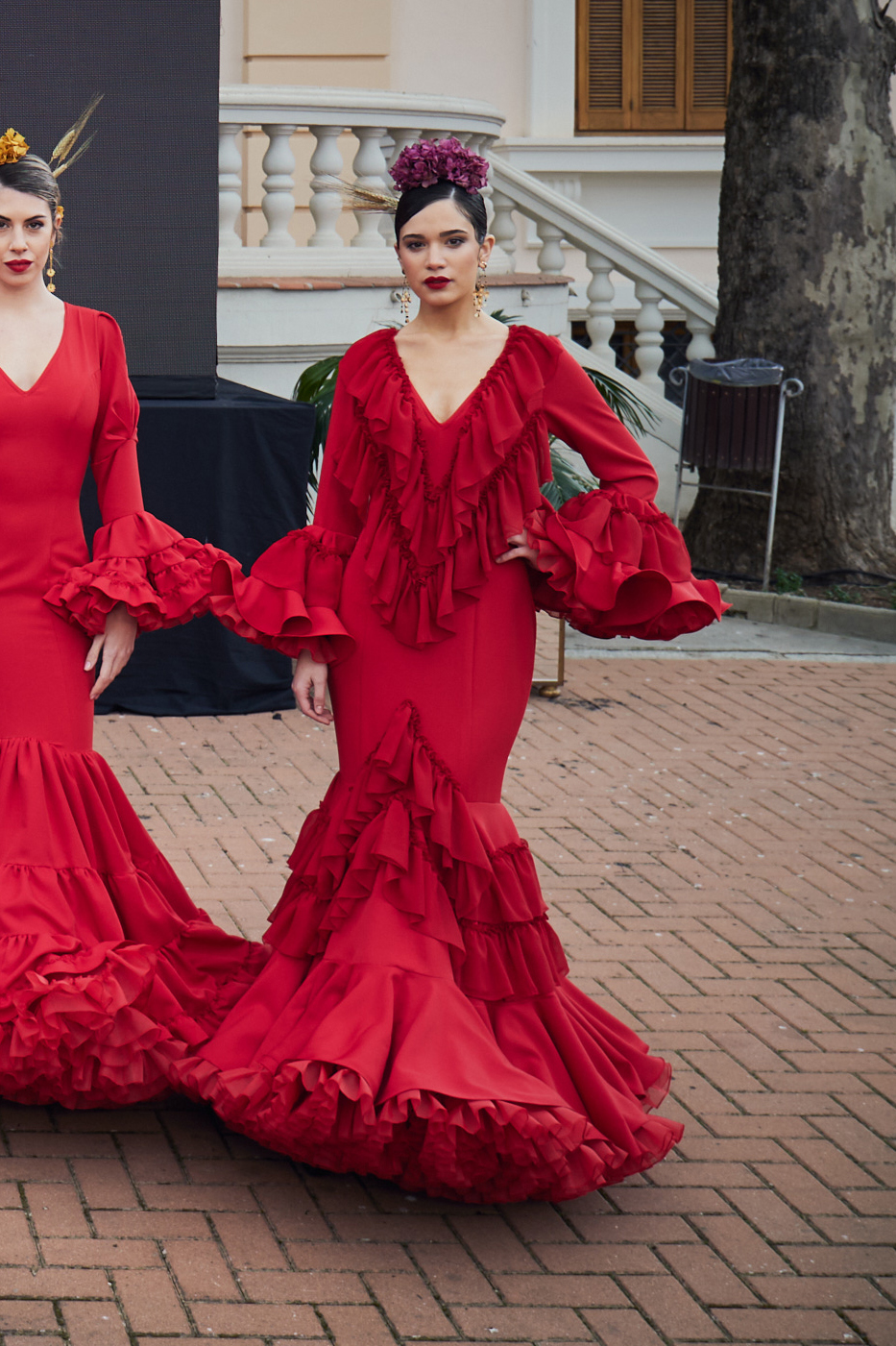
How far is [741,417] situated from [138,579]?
21.9 feet

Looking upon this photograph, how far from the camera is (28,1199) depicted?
11.0ft

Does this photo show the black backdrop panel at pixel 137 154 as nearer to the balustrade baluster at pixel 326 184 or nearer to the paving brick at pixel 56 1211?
the balustrade baluster at pixel 326 184

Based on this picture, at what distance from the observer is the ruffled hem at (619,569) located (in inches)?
137

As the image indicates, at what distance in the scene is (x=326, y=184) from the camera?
350 inches

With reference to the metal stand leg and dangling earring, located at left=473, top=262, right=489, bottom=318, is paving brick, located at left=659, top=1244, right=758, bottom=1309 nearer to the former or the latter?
dangling earring, located at left=473, top=262, right=489, bottom=318

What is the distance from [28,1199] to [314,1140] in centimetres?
60

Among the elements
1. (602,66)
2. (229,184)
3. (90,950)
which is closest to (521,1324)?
(90,950)

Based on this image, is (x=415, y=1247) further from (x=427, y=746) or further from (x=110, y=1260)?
(x=427, y=746)

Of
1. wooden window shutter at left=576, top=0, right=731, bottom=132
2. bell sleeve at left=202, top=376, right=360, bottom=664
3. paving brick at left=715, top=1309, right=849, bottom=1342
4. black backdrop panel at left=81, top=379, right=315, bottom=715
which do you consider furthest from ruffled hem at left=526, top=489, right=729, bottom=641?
wooden window shutter at left=576, top=0, right=731, bottom=132

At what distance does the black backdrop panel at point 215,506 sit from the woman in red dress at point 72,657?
316cm

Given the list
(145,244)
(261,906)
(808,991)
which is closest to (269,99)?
(145,244)

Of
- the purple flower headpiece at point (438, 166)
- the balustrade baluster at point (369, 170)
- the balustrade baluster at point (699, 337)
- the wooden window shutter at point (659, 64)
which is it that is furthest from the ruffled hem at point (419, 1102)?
the wooden window shutter at point (659, 64)

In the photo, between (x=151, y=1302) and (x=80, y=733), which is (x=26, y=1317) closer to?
(x=151, y=1302)

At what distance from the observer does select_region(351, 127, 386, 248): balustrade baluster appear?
29.4 feet
